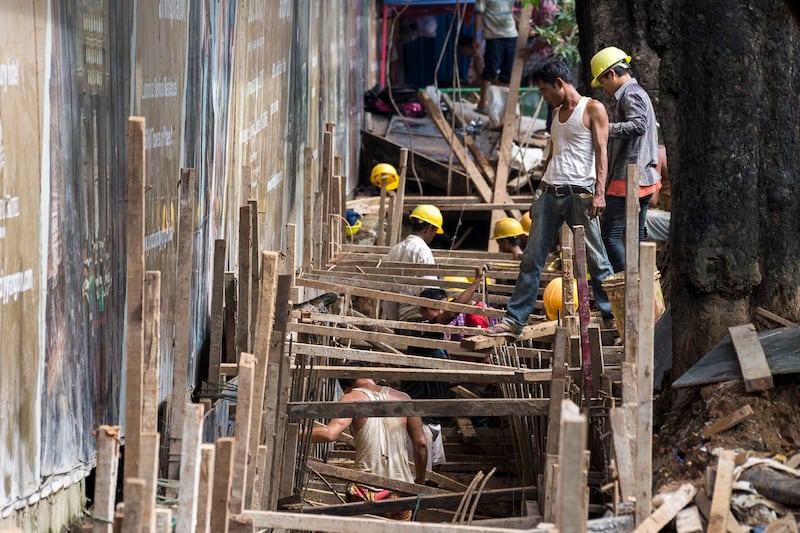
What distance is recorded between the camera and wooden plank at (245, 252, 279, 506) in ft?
13.9

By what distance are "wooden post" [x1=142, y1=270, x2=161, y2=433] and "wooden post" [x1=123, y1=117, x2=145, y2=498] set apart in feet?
0.16

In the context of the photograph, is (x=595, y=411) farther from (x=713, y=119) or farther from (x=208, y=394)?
(x=208, y=394)

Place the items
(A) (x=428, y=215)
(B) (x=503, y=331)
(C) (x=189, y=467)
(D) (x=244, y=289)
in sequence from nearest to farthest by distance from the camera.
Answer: (C) (x=189, y=467)
(D) (x=244, y=289)
(B) (x=503, y=331)
(A) (x=428, y=215)

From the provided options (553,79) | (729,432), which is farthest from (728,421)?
(553,79)

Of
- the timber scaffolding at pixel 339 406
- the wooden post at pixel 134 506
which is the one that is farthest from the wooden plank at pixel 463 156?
the wooden post at pixel 134 506

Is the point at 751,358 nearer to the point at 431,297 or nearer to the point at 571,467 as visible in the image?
the point at 571,467

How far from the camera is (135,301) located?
3.86 meters

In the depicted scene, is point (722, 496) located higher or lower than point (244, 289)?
lower

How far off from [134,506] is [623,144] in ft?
19.4

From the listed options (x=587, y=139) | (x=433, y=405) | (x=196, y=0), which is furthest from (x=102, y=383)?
(x=587, y=139)

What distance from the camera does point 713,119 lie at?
6.00 metres

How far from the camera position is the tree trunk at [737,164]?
5941 millimetres

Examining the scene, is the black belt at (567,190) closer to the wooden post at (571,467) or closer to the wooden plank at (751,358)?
the wooden plank at (751,358)

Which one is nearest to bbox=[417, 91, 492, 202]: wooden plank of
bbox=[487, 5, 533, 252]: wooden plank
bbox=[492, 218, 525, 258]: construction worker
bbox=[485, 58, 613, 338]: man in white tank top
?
bbox=[487, 5, 533, 252]: wooden plank
